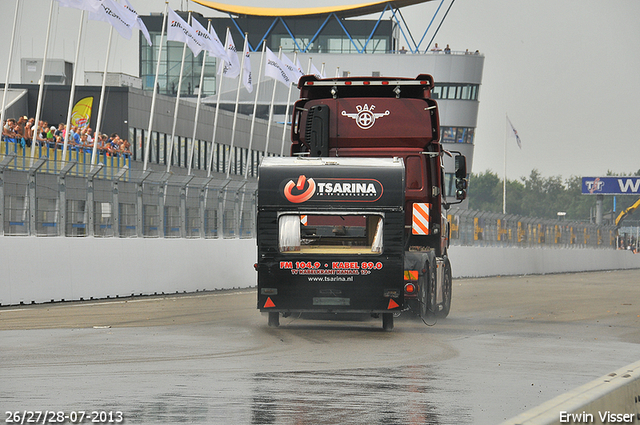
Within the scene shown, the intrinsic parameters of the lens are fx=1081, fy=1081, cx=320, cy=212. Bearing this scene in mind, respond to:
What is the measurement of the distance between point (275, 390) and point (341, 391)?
0.58 m

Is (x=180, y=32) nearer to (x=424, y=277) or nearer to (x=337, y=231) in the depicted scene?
(x=337, y=231)

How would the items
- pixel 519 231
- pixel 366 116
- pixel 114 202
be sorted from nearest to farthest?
pixel 366 116 < pixel 114 202 < pixel 519 231

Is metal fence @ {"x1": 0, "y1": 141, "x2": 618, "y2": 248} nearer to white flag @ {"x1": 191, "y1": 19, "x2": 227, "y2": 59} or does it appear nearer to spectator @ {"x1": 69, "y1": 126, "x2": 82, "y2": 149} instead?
spectator @ {"x1": 69, "y1": 126, "x2": 82, "y2": 149}

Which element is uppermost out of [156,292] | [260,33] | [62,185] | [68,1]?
[260,33]

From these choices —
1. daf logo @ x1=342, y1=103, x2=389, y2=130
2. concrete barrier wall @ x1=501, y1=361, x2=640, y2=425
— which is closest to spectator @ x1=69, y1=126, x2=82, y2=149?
daf logo @ x1=342, y1=103, x2=389, y2=130

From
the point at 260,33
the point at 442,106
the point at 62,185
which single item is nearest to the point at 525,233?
the point at 62,185

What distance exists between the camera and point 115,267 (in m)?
22.5

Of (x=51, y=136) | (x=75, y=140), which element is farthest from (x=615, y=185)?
(x=51, y=136)

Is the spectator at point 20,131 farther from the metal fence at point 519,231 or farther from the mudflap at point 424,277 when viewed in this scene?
the mudflap at point 424,277

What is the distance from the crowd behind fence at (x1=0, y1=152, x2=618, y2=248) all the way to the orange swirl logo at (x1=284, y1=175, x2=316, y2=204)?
6.65 m

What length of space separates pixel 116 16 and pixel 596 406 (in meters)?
29.2

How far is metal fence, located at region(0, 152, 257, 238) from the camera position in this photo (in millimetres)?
20172

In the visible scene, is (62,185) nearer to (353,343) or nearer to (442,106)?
(353,343)

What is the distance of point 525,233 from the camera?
4684 cm
